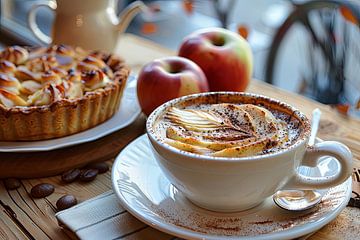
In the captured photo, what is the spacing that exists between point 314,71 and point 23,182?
1.17 m

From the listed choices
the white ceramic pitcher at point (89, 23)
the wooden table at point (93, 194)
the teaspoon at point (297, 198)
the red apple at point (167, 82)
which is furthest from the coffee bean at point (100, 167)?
the white ceramic pitcher at point (89, 23)

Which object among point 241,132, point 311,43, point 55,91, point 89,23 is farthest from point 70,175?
point 311,43

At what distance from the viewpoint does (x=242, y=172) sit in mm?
568

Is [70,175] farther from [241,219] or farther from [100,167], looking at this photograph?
[241,219]

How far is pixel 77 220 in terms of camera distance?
630mm

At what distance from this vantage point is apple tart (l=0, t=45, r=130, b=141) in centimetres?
80

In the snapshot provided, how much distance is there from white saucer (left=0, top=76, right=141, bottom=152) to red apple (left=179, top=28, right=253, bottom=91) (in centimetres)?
14

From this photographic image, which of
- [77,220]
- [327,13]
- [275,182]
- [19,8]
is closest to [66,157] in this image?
[77,220]

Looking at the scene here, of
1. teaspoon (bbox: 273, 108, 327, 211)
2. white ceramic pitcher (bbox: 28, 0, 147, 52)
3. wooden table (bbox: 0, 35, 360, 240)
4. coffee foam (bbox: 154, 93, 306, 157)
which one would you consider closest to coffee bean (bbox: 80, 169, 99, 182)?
wooden table (bbox: 0, 35, 360, 240)

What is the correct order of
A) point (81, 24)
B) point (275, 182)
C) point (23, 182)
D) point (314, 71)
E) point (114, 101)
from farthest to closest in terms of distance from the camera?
point (314, 71) → point (81, 24) → point (114, 101) → point (23, 182) → point (275, 182)

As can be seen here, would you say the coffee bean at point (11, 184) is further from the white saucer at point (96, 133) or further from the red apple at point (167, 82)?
the red apple at point (167, 82)

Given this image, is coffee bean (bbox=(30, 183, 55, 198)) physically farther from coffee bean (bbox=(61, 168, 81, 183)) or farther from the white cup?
the white cup

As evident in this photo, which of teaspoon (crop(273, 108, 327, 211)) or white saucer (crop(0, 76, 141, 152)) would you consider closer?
teaspoon (crop(273, 108, 327, 211))

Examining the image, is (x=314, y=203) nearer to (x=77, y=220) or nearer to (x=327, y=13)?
(x=77, y=220)
